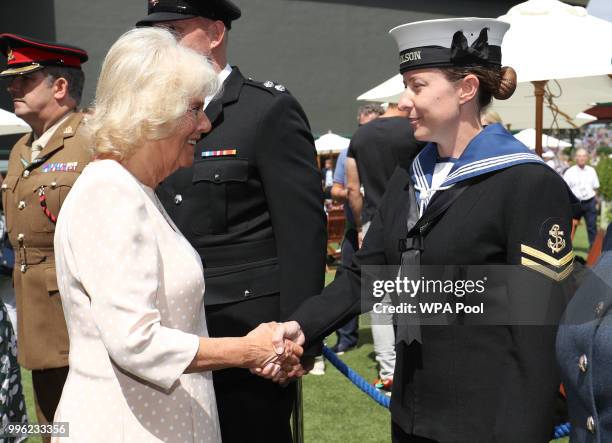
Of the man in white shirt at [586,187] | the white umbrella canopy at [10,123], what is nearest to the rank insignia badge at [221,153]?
the white umbrella canopy at [10,123]

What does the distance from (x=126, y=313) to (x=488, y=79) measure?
1393mm

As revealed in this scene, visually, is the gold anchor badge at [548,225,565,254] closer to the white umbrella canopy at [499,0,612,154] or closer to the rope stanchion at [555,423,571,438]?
the rope stanchion at [555,423,571,438]

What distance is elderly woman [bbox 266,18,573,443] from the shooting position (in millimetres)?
2141

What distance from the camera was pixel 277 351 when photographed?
8.20 ft

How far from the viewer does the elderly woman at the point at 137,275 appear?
189 centimetres

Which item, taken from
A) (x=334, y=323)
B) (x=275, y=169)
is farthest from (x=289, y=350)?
(x=275, y=169)

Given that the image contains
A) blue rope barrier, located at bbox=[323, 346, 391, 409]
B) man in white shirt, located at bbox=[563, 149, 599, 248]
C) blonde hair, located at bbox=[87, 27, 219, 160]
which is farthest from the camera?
man in white shirt, located at bbox=[563, 149, 599, 248]

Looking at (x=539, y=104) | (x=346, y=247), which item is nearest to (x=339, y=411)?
(x=346, y=247)

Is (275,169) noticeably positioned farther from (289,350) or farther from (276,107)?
(289,350)

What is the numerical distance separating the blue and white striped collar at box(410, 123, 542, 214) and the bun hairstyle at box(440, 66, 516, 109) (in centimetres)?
11

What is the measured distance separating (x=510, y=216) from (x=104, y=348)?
1240 millimetres

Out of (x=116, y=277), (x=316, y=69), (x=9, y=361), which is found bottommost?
(x=316, y=69)

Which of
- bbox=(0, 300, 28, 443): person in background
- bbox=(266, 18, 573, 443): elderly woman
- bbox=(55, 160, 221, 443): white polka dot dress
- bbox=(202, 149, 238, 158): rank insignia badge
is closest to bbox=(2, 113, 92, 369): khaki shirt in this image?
bbox=(0, 300, 28, 443): person in background

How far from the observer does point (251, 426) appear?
2.90m
